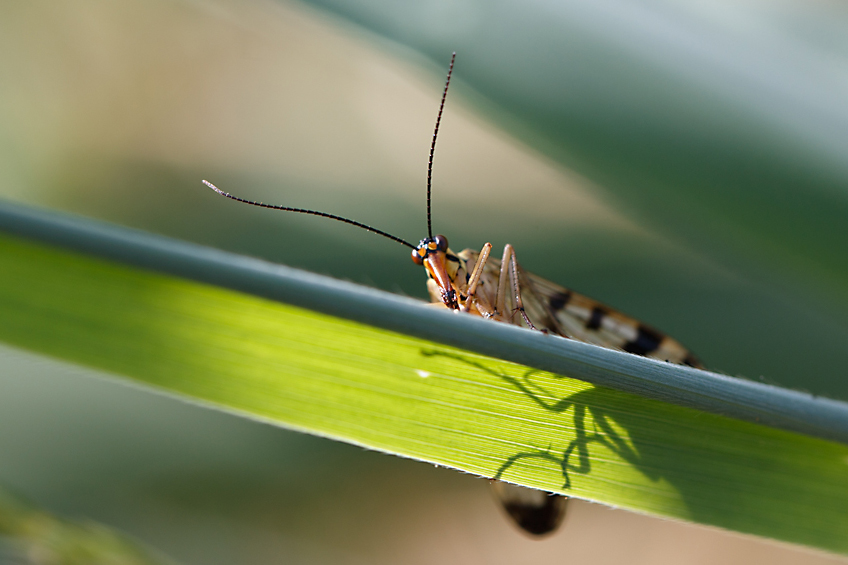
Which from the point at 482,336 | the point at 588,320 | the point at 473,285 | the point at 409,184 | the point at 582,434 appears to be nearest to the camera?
the point at 482,336

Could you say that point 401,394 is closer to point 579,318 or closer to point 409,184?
point 579,318

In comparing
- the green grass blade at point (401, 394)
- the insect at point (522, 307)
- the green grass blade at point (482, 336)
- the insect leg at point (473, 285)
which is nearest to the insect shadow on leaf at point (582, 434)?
the green grass blade at point (401, 394)

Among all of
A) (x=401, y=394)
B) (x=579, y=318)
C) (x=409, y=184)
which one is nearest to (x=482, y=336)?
(x=401, y=394)

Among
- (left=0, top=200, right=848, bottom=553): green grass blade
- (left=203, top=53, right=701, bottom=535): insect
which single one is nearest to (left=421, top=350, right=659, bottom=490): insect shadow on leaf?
(left=0, top=200, right=848, bottom=553): green grass blade

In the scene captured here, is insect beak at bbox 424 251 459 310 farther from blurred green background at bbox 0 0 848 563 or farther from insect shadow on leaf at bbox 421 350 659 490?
insect shadow on leaf at bbox 421 350 659 490

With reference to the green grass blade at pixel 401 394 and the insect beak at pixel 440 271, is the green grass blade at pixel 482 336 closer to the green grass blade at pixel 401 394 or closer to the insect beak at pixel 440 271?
the green grass blade at pixel 401 394

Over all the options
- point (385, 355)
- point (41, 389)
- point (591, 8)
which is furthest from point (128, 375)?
point (41, 389)

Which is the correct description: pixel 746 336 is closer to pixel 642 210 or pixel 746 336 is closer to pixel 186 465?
pixel 642 210
